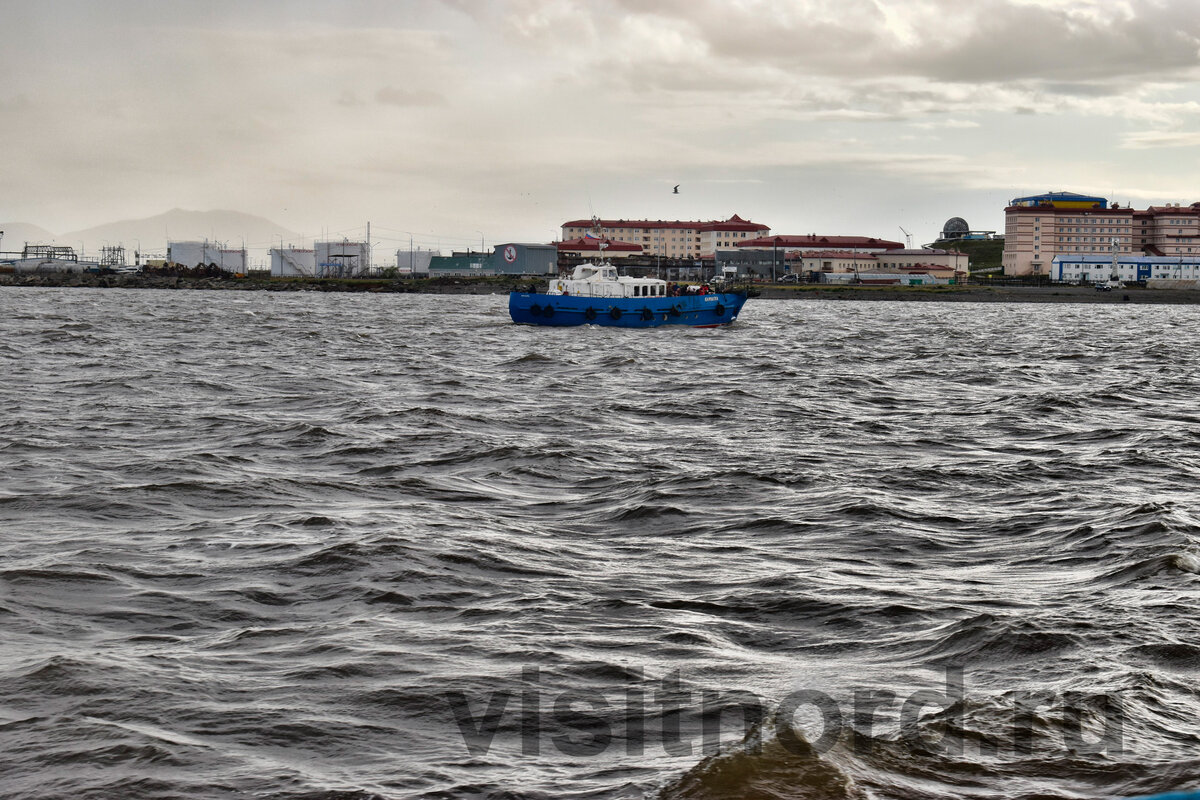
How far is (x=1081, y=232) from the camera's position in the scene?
144m

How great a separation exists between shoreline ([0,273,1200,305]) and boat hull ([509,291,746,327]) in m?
55.2

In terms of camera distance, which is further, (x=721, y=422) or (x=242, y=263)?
(x=242, y=263)

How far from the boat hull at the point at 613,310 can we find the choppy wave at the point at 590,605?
96.5ft

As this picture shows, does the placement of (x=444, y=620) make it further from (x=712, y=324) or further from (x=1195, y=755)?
(x=712, y=324)

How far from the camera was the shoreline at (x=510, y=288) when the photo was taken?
345ft

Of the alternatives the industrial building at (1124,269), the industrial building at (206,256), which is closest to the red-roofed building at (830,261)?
the industrial building at (1124,269)

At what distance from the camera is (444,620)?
21.1ft

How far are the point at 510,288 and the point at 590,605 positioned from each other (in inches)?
4178

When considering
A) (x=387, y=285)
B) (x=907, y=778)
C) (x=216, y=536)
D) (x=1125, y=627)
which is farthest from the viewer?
(x=387, y=285)

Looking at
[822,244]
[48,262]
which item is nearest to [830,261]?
[822,244]

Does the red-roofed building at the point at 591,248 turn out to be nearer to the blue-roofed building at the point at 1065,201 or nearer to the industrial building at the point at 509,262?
the industrial building at the point at 509,262

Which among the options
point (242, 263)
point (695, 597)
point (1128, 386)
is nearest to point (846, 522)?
point (695, 597)

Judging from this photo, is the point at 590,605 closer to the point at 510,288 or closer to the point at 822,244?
the point at 510,288

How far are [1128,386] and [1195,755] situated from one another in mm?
19892
